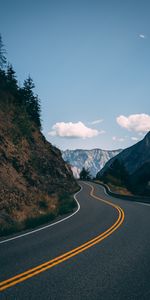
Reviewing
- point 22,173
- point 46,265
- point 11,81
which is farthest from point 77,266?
point 11,81

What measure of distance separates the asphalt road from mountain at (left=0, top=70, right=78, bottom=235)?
3.49m

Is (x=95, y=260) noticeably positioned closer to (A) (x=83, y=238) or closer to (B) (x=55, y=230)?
(A) (x=83, y=238)

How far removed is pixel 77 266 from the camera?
6.22 m

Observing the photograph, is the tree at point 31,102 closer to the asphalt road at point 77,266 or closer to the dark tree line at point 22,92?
the dark tree line at point 22,92

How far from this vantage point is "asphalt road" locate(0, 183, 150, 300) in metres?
4.84

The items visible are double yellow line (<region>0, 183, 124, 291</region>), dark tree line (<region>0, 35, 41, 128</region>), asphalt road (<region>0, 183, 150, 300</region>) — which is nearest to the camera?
asphalt road (<region>0, 183, 150, 300</region>)

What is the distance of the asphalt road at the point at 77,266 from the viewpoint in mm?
4836

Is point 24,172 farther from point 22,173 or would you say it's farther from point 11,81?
point 11,81

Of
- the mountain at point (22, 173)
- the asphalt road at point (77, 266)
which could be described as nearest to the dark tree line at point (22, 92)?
the mountain at point (22, 173)

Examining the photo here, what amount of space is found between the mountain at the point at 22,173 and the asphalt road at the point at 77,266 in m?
3.49

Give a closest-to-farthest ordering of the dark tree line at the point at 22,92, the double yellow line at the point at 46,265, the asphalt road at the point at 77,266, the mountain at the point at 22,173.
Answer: the asphalt road at the point at 77,266, the double yellow line at the point at 46,265, the mountain at the point at 22,173, the dark tree line at the point at 22,92

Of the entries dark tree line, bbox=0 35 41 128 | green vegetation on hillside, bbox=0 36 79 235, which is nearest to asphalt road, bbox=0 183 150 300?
green vegetation on hillside, bbox=0 36 79 235

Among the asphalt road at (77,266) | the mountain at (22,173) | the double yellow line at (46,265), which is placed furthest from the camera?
the mountain at (22,173)

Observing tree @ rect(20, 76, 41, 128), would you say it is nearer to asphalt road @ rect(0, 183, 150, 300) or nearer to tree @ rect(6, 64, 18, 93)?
tree @ rect(6, 64, 18, 93)
